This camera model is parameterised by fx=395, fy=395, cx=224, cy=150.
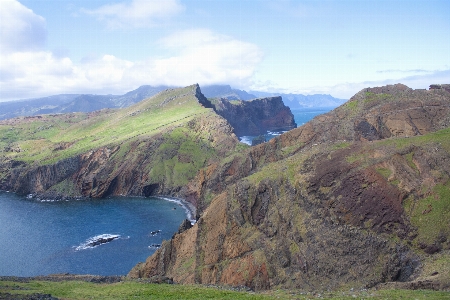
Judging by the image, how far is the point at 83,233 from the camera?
122m

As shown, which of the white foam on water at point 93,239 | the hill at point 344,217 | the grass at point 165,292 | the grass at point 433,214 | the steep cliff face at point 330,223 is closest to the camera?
the grass at point 165,292

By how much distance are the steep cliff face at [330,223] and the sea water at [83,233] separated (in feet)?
105

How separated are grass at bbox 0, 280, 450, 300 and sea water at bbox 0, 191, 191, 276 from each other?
1684 inches

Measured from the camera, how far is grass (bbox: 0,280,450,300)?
1503 inches

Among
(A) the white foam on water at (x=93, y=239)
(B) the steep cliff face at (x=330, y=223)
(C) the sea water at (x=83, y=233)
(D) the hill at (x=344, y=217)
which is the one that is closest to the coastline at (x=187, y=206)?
(C) the sea water at (x=83, y=233)

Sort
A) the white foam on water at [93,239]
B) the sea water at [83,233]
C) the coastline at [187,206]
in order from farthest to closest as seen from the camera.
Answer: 1. the coastline at [187,206]
2. the white foam on water at [93,239]
3. the sea water at [83,233]

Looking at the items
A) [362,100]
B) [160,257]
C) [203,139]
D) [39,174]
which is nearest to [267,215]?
[160,257]

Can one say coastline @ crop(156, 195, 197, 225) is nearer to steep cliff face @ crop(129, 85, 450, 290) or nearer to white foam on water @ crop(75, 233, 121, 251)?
white foam on water @ crop(75, 233, 121, 251)

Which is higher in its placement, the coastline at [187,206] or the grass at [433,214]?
the grass at [433,214]

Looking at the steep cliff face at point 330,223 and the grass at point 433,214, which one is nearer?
the grass at point 433,214

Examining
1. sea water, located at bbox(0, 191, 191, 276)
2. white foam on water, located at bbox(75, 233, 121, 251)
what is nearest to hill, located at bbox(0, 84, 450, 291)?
sea water, located at bbox(0, 191, 191, 276)

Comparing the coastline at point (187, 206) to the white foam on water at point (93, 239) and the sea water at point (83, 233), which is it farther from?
the white foam on water at point (93, 239)

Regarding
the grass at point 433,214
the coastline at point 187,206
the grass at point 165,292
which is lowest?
the coastline at point 187,206

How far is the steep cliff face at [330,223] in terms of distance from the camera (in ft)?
171
